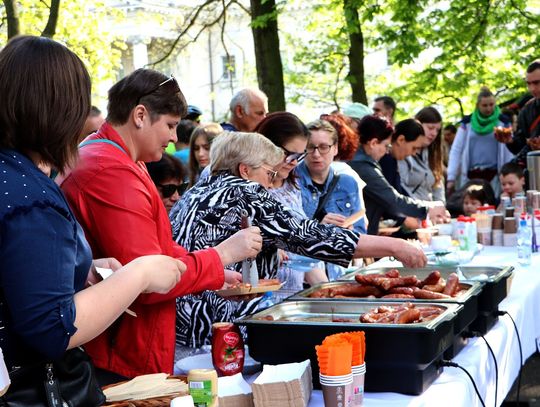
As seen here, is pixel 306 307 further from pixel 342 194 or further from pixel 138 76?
pixel 342 194

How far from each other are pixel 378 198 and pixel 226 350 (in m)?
3.47

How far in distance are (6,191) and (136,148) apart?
910 millimetres

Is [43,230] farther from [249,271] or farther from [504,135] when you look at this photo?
[504,135]

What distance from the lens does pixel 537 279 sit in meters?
3.99

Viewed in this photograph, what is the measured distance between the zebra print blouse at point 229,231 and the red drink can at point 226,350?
42 centimetres

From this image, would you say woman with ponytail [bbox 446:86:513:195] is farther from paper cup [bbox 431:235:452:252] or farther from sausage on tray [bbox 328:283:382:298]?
sausage on tray [bbox 328:283:382:298]

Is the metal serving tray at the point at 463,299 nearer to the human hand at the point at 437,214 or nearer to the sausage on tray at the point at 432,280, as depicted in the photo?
the sausage on tray at the point at 432,280

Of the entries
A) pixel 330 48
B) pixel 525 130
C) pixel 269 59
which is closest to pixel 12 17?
pixel 269 59

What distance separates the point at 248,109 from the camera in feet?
18.7

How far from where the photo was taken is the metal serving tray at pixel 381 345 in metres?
2.25

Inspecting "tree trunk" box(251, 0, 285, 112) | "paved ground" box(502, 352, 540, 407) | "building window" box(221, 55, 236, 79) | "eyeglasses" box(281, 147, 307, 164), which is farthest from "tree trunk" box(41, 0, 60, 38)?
"paved ground" box(502, 352, 540, 407)

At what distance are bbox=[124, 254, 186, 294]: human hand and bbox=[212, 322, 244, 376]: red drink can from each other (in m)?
0.59

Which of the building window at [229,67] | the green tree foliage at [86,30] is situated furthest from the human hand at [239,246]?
the green tree foliage at [86,30]

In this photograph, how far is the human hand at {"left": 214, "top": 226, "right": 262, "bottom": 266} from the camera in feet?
8.19
